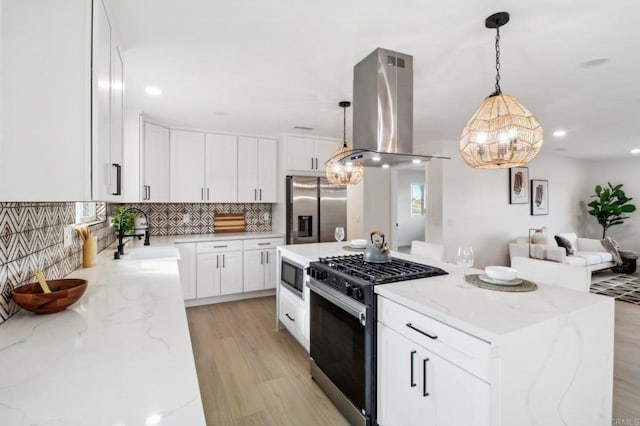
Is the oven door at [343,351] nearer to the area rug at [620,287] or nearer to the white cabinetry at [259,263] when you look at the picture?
the white cabinetry at [259,263]

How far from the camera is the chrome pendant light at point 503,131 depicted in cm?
175

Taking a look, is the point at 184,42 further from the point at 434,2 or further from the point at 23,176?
the point at 434,2

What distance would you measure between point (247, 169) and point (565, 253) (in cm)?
570

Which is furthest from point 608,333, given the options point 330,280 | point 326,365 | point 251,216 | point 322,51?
point 251,216

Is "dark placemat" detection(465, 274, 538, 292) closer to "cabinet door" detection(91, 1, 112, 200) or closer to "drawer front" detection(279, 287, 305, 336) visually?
"drawer front" detection(279, 287, 305, 336)

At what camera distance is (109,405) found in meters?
0.74

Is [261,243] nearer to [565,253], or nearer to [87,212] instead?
[87,212]

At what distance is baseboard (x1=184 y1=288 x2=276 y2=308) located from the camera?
13.6ft

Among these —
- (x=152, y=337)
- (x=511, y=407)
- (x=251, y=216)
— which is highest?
(x=251, y=216)

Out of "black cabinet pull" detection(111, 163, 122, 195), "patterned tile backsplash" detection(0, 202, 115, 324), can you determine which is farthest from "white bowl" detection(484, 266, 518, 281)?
"patterned tile backsplash" detection(0, 202, 115, 324)

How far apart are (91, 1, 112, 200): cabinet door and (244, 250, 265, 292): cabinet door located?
3048 mm

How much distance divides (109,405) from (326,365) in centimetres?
169

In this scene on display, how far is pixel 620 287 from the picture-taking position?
16.7ft

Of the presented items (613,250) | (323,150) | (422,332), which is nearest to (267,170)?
(323,150)
